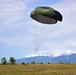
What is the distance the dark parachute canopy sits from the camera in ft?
117

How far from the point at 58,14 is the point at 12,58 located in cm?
10834

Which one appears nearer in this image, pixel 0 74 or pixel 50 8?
pixel 50 8

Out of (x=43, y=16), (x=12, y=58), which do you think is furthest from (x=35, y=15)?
(x=12, y=58)

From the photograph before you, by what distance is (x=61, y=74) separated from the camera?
49.0m

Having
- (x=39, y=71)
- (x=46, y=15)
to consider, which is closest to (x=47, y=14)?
(x=46, y=15)

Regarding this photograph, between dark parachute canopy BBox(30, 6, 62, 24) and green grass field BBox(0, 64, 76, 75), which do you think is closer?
dark parachute canopy BBox(30, 6, 62, 24)

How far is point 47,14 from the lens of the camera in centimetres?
3566

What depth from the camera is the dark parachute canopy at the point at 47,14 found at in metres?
35.7

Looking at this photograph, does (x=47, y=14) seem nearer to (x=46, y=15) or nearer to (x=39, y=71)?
(x=46, y=15)

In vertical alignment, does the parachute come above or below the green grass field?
above

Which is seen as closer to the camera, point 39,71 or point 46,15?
point 46,15

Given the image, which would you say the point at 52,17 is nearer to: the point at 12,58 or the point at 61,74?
the point at 61,74

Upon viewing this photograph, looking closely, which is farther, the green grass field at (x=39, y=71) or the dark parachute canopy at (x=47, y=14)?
the green grass field at (x=39, y=71)

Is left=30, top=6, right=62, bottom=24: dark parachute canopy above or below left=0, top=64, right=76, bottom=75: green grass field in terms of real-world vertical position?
above
